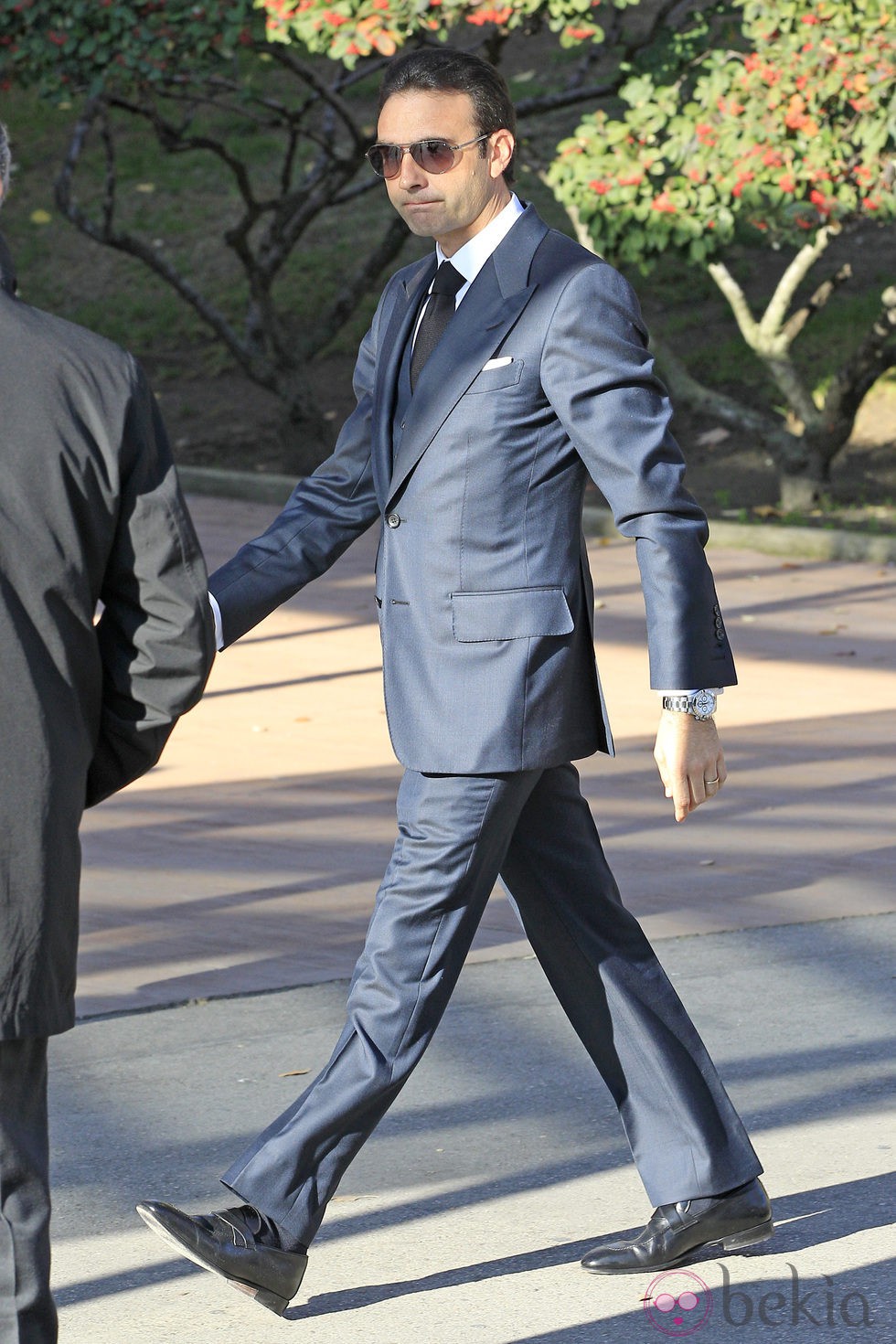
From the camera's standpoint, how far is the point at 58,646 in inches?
98.1

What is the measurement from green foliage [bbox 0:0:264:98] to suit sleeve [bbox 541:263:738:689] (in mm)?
11068

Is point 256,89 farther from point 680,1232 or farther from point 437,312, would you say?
point 680,1232

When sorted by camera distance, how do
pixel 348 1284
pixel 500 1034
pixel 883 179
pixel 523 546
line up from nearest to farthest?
pixel 523 546 → pixel 348 1284 → pixel 500 1034 → pixel 883 179

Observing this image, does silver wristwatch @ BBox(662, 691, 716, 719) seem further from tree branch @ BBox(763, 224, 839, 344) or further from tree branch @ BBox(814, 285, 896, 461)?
tree branch @ BBox(814, 285, 896, 461)

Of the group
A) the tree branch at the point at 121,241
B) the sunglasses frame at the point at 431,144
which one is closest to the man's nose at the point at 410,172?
the sunglasses frame at the point at 431,144

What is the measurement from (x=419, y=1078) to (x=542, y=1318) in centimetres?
129

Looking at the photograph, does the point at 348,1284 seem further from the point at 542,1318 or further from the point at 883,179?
the point at 883,179

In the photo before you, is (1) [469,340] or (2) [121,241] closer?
(1) [469,340]

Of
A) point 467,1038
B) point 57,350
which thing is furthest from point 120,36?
point 57,350

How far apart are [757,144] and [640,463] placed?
32.2ft

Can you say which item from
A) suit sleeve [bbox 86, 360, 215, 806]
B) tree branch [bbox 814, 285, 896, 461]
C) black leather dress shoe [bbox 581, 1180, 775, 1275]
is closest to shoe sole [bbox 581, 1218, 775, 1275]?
black leather dress shoe [bbox 581, 1180, 775, 1275]

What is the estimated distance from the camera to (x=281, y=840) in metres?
6.76

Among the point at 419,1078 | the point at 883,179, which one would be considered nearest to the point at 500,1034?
the point at 419,1078

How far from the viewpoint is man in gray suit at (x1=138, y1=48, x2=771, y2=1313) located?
3254 millimetres
